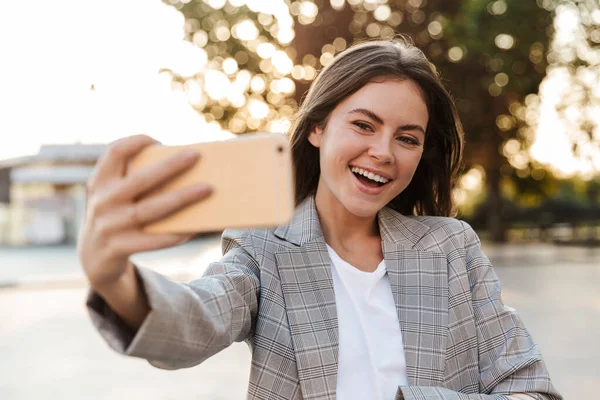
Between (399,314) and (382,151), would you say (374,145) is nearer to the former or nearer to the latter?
(382,151)


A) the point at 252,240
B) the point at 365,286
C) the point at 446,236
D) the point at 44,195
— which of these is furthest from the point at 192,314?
the point at 44,195

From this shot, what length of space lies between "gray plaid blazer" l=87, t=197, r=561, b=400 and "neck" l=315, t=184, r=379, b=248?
0.06 metres

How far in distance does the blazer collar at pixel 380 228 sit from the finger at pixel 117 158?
0.80 m

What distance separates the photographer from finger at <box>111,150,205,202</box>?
88 centimetres

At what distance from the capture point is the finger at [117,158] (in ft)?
2.93

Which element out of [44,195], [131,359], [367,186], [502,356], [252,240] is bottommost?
[44,195]

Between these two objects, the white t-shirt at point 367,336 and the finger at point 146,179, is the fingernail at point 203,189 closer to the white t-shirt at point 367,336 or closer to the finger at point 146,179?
the finger at point 146,179

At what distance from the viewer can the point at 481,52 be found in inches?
604

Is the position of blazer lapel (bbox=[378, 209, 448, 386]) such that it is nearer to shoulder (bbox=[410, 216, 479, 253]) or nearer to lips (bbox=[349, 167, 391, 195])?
shoulder (bbox=[410, 216, 479, 253])

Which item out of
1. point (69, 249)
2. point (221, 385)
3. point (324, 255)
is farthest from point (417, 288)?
point (69, 249)

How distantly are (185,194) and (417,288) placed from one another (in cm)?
93

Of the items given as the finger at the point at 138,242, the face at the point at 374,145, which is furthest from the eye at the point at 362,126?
the finger at the point at 138,242

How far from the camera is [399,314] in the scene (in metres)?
1.62

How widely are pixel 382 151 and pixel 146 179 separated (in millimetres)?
859
